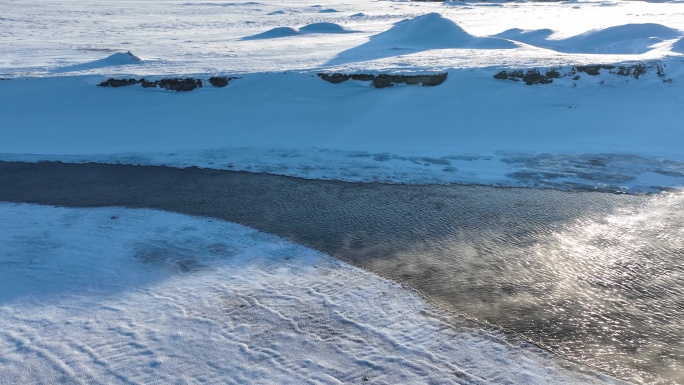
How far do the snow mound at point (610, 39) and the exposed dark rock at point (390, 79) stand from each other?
612 centimetres

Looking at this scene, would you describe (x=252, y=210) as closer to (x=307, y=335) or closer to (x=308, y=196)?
(x=308, y=196)

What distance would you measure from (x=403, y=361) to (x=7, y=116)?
7.05m

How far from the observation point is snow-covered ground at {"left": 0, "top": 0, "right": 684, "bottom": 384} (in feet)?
12.3

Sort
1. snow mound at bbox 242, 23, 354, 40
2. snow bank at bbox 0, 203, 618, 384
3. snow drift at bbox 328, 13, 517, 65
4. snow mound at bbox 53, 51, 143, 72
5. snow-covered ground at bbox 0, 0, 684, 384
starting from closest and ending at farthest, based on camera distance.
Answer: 1. snow bank at bbox 0, 203, 618, 384
2. snow-covered ground at bbox 0, 0, 684, 384
3. snow mound at bbox 53, 51, 143, 72
4. snow drift at bbox 328, 13, 517, 65
5. snow mound at bbox 242, 23, 354, 40

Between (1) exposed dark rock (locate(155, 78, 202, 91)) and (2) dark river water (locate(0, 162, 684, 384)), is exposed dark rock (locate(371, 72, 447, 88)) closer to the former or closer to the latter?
(1) exposed dark rock (locate(155, 78, 202, 91))

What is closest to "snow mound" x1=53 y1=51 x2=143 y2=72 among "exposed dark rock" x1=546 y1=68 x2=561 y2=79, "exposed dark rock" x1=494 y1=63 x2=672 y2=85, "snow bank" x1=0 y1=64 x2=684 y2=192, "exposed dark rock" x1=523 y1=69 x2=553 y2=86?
"snow bank" x1=0 y1=64 x2=684 y2=192

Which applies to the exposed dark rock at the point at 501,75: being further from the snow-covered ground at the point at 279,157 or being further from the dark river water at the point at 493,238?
the dark river water at the point at 493,238

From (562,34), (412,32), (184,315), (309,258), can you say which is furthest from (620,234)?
(562,34)

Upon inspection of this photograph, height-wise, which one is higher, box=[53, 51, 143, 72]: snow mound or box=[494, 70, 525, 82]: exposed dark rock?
box=[53, 51, 143, 72]: snow mound

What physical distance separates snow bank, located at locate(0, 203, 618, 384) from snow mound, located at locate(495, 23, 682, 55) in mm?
11178

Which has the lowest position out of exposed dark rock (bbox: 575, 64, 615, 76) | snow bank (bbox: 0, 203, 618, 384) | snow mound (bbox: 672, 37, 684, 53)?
snow bank (bbox: 0, 203, 618, 384)

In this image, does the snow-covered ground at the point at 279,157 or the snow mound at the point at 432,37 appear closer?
the snow-covered ground at the point at 279,157

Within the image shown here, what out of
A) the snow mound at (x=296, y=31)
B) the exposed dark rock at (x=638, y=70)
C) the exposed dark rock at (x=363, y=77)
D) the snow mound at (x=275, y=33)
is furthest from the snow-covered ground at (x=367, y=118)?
the snow mound at (x=296, y=31)

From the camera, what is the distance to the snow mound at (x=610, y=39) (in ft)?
45.9
